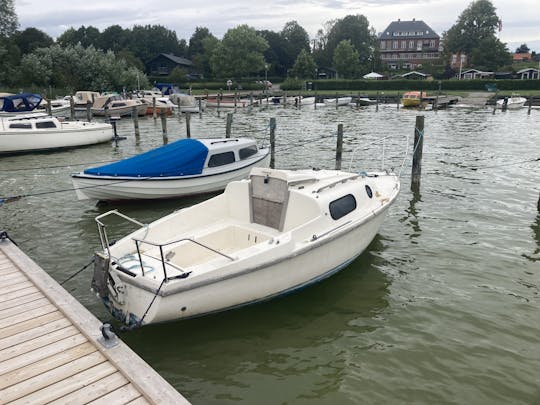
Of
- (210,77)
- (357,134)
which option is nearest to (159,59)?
(210,77)

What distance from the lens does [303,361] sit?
7441 mm

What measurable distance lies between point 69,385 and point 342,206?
21.9ft

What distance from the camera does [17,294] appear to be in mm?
7621

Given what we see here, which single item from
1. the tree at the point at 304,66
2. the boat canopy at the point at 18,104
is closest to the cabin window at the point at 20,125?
the boat canopy at the point at 18,104

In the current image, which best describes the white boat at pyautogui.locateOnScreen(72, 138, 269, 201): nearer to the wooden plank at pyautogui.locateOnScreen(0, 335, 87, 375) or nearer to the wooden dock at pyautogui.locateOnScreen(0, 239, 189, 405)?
the wooden dock at pyautogui.locateOnScreen(0, 239, 189, 405)

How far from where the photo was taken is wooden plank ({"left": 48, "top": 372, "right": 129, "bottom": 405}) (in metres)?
5.09

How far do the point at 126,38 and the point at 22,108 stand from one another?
296 ft

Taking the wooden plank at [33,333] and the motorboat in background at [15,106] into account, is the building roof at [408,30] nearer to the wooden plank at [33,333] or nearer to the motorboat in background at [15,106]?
the motorboat in background at [15,106]

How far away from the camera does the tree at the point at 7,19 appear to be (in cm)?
7494

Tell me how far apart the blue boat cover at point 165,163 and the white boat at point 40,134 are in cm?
1327

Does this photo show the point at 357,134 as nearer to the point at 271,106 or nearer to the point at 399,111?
the point at 399,111

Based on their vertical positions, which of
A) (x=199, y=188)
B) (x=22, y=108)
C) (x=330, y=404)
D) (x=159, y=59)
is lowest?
(x=330, y=404)

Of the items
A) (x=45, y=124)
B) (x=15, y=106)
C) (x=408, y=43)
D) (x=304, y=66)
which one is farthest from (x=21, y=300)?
(x=408, y=43)

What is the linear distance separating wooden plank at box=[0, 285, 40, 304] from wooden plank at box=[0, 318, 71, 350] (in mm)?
1321
